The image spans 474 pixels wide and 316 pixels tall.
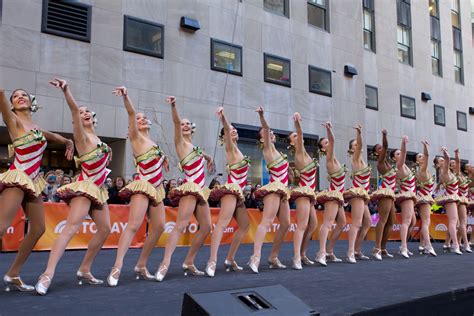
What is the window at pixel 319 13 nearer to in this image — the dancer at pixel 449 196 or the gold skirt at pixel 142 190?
the dancer at pixel 449 196

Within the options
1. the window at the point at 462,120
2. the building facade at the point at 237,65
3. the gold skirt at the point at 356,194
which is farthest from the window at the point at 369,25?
the gold skirt at the point at 356,194

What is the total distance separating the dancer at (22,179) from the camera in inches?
164

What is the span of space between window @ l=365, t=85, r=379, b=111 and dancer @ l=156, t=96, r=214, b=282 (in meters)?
14.4

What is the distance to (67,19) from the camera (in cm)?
1145

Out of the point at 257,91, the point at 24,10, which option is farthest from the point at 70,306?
the point at 257,91

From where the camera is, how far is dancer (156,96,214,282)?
5.37m

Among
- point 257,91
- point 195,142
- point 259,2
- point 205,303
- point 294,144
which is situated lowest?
point 205,303

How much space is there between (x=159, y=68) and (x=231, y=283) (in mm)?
8952

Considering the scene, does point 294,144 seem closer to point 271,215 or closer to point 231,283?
point 271,215

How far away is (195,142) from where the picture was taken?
13.3 meters

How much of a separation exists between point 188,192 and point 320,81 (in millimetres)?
12234

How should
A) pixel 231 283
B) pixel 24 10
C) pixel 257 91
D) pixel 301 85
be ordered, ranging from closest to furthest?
pixel 231 283
pixel 24 10
pixel 257 91
pixel 301 85

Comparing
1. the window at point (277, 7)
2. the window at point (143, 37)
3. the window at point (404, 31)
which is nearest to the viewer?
the window at point (143, 37)

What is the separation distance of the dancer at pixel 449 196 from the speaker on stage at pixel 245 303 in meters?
6.98
